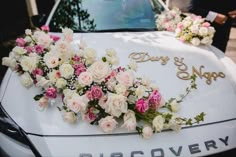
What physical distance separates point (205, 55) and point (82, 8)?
4.72ft

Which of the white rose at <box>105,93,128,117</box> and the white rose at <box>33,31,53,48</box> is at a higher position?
the white rose at <box>33,31,53,48</box>

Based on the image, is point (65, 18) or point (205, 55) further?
point (65, 18)

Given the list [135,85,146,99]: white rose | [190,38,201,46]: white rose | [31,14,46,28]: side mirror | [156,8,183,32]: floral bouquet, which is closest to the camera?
[135,85,146,99]: white rose

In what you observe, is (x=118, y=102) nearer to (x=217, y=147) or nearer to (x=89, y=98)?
(x=89, y=98)

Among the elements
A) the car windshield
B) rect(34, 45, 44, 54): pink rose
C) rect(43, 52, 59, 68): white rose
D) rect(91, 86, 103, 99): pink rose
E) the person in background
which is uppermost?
rect(43, 52, 59, 68): white rose

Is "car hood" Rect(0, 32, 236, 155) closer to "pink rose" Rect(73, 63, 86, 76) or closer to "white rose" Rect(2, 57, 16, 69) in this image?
"white rose" Rect(2, 57, 16, 69)

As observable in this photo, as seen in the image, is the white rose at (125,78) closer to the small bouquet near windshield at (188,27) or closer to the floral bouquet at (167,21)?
the small bouquet near windshield at (188,27)

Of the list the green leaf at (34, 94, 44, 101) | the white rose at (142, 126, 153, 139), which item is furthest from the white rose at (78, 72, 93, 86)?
the white rose at (142, 126, 153, 139)

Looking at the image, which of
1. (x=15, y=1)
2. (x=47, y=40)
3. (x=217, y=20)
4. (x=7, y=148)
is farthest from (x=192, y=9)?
(x=15, y=1)

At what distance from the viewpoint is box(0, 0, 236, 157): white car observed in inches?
76.0

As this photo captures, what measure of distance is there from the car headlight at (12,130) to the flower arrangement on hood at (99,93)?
22cm

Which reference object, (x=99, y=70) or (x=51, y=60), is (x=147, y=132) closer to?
(x=99, y=70)

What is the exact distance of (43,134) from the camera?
77.6 inches

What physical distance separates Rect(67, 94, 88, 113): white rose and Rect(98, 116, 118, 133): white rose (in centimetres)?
15
